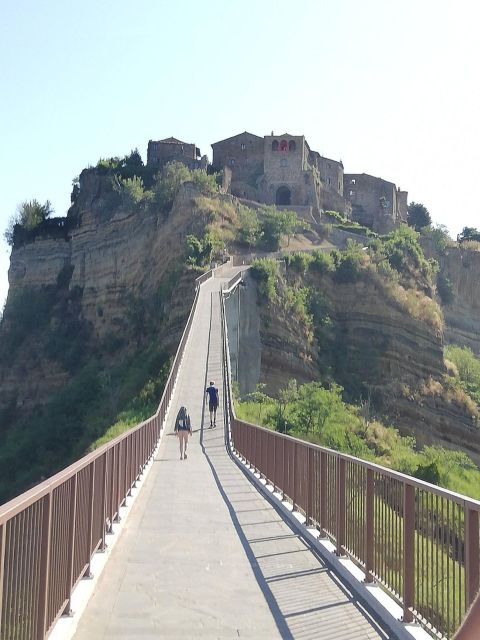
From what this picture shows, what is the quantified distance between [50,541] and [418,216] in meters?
114

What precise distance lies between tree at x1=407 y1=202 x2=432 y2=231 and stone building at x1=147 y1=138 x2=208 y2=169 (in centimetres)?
3714

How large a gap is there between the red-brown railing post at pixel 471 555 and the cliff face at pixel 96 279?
52.3 meters

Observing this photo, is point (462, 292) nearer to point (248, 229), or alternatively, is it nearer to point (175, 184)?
point (248, 229)

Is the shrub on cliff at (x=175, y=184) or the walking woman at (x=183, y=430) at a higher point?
the shrub on cliff at (x=175, y=184)

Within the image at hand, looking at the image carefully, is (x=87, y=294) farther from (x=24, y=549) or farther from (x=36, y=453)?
(x=24, y=549)

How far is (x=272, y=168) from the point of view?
9250 cm

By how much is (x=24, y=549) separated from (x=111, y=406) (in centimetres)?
4491

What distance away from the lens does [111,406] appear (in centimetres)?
4988

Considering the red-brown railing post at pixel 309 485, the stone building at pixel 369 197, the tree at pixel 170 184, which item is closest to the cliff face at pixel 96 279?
the tree at pixel 170 184

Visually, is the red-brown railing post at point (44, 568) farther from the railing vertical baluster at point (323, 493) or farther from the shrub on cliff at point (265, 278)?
the shrub on cliff at point (265, 278)

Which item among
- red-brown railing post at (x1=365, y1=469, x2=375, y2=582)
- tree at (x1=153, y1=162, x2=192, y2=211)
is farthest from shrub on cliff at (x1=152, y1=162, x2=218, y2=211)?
red-brown railing post at (x1=365, y1=469, x2=375, y2=582)

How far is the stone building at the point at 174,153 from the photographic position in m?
89.8

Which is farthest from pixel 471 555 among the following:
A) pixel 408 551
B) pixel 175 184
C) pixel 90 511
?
pixel 175 184

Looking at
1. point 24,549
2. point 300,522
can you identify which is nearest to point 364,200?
point 300,522
